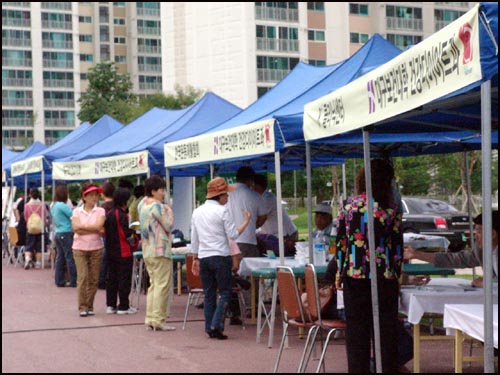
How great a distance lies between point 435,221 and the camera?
29.8 m

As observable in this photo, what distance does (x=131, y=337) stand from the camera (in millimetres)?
12719

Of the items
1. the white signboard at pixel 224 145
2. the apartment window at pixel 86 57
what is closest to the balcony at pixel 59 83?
the apartment window at pixel 86 57

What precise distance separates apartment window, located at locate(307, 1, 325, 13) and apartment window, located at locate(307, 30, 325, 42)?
1572mm

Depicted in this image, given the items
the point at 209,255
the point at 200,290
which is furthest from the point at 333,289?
the point at 200,290

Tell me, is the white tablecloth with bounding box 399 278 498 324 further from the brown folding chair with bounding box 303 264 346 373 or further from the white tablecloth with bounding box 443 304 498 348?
the white tablecloth with bounding box 443 304 498 348

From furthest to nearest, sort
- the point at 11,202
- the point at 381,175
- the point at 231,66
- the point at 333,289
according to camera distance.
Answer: the point at 231,66
the point at 11,202
the point at 333,289
the point at 381,175

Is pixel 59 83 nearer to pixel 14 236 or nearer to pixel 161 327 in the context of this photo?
pixel 14 236

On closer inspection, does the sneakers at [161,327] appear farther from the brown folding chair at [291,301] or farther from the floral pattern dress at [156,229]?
the brown folding chair at [291,301]

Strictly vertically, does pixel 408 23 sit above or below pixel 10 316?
above

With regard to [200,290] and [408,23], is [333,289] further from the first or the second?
[408,23]

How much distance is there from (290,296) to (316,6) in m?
72.4

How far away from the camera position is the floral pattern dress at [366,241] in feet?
27.8

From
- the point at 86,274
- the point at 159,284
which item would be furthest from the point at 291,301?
the point at 86,274

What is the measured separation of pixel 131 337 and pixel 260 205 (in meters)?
2.50
